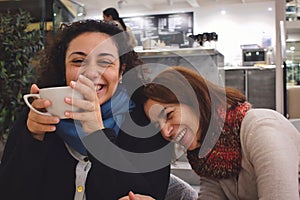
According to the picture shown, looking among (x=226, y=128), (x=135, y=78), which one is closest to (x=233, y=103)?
(x=226, y=128)

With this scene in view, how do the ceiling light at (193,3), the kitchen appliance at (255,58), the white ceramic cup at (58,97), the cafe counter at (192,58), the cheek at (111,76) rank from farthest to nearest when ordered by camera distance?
the ceiling light at (193,3)
the kitchen appliance at (255,58)
the cafe counter at (192,58)
the cheek at (111,76)
the white ceramic cup at (58,97)

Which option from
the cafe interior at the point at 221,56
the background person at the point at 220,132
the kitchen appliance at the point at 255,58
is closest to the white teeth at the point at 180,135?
the background person at the point at 220,132

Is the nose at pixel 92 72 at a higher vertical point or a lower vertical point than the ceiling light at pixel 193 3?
lower

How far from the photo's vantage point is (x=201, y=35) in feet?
2.94

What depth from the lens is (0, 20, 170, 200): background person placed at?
49 cm

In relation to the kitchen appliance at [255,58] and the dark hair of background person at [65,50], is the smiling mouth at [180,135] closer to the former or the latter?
the dark hair of background person at [65,50]

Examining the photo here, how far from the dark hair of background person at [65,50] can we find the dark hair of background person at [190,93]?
66 millimetres

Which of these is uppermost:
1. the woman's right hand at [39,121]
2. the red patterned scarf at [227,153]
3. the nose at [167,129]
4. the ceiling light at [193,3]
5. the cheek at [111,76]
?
the ceiling light at [193,3]

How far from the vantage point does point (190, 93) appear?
58 cm

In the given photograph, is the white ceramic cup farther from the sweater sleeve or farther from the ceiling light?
the ceiling light

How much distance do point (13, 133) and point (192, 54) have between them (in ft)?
1.41

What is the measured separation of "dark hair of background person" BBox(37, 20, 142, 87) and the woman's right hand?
0.11m

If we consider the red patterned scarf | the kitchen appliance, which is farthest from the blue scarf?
the kitchen appliance

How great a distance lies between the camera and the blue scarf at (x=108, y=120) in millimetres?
529
